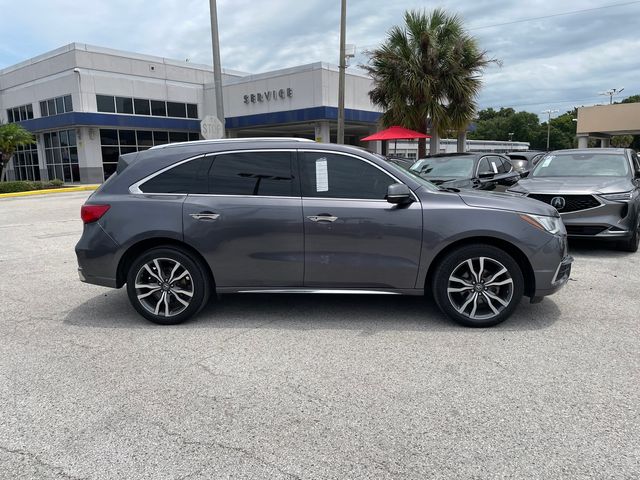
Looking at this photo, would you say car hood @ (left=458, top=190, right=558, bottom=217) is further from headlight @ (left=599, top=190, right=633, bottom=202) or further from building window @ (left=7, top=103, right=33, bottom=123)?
building window @ (left=7, top=103, right=33, bottom=123)

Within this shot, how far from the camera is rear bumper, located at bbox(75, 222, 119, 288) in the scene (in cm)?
455

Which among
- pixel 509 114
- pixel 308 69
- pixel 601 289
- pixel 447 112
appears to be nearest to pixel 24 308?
pixel 601 289

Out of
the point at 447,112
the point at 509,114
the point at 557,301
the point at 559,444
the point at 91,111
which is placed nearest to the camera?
the point at 559,444

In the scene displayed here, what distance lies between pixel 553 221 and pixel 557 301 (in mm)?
1161

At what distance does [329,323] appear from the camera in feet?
15.0

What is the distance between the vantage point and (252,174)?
179 inches

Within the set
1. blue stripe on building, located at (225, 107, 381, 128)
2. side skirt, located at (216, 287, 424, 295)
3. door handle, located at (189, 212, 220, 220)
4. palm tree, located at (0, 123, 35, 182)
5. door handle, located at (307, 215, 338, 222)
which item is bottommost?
side skirt, located at (216, 287, 424, 295)

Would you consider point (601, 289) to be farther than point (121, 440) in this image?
Yes

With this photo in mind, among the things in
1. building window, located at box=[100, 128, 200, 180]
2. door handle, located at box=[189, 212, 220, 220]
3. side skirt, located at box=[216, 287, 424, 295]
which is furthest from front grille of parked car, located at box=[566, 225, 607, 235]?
building window, located at box=[100, 128, 200, 180]

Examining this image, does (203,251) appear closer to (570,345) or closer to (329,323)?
(329,323)

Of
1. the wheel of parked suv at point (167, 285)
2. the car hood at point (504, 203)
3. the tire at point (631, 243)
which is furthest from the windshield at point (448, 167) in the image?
the wheel of parked suv at point (167, 285)

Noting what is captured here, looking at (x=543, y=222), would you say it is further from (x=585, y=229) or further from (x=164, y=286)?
(x=164, y=286)

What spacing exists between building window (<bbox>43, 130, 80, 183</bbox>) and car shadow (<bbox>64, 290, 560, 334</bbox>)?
29883 mm

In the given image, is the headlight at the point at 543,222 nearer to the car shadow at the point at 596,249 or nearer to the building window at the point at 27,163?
the car shadow at the point at 596,249
